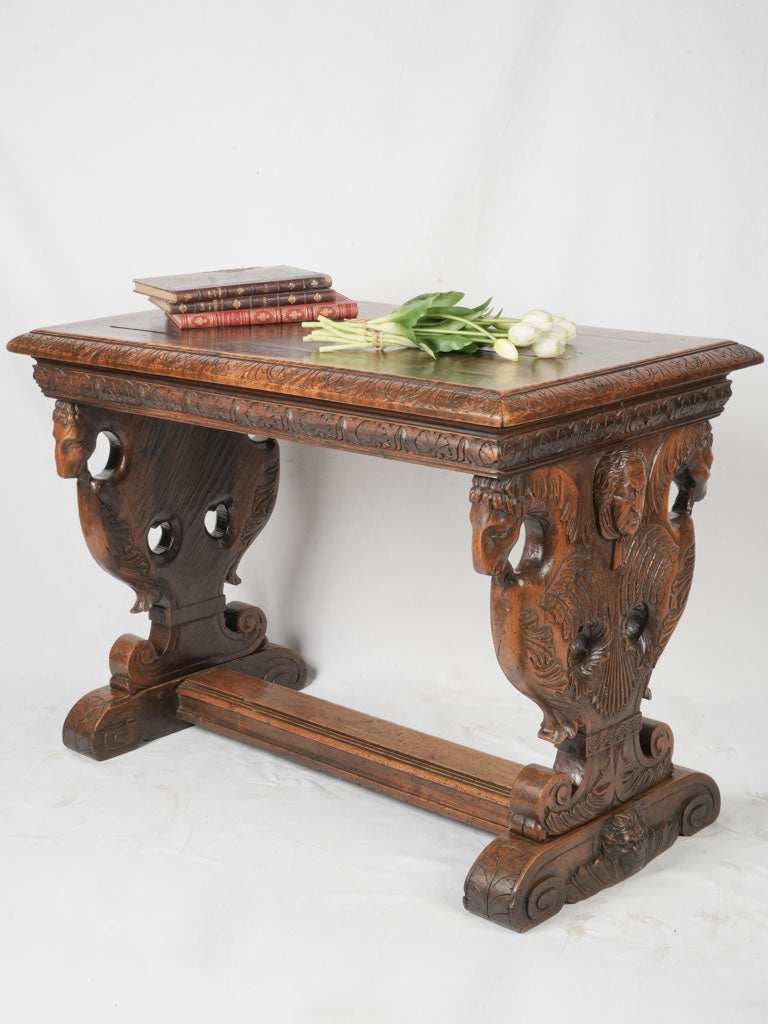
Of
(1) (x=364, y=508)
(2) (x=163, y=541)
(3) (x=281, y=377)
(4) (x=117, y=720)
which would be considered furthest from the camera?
(1) (x=364, y=508)

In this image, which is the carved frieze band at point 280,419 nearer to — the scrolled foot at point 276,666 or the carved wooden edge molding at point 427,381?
the carved wooden edge molding at point 427,381

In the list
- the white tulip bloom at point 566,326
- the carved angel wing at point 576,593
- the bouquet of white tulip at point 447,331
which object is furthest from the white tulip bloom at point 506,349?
the carved angel wing at point 576,593

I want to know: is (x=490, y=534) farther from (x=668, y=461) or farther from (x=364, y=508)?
(x=364, y=508)

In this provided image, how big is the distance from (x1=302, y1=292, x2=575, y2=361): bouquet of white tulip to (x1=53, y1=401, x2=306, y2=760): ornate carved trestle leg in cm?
71

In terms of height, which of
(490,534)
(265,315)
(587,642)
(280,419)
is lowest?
(587,642)

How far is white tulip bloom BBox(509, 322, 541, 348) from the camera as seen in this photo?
2629mm

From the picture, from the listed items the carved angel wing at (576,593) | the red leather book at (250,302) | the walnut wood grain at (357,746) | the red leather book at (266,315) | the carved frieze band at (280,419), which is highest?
the red leather book at (250,302)

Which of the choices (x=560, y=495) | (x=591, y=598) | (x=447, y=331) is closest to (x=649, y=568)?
(x=591, y=598)

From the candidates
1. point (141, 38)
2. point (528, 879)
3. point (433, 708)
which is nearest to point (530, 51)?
point (141, 38)

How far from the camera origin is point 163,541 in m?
3.56

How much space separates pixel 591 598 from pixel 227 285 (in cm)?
109

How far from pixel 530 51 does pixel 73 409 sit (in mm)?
1447

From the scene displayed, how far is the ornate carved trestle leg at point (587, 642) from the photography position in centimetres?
256

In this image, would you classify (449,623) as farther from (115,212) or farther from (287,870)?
(115,212)
